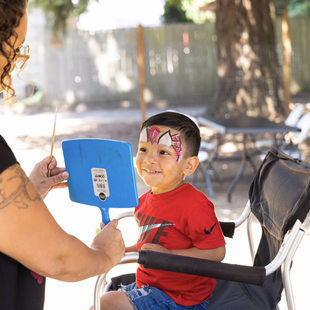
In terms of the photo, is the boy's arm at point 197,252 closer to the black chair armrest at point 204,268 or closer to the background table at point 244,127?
the black chair armrest at point 204,268

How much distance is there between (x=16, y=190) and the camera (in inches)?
54.5

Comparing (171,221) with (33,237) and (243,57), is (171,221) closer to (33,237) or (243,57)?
(33,237)

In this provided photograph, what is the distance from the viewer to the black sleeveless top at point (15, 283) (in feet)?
4.64

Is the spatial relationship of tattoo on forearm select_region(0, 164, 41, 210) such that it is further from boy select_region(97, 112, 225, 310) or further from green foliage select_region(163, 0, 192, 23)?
green foliage select_region(163, 0, 192, 23)

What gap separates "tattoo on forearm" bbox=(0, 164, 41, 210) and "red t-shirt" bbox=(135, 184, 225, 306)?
947mm

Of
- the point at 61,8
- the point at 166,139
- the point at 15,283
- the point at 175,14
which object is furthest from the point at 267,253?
the point at 175,14

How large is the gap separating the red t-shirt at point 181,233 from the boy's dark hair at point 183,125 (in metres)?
0.19

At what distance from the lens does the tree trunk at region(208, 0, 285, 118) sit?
409 inches

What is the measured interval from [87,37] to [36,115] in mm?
2967

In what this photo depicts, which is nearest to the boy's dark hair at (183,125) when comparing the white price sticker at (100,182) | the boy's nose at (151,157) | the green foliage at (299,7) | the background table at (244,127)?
the boy's nose at (151,157)

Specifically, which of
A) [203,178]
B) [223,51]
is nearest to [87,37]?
[223,51]

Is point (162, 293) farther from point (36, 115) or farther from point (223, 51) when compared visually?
point (36, 115)

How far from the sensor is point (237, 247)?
178 inches

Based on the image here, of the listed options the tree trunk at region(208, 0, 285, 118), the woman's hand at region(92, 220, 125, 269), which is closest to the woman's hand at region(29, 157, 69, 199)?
the woman's hand at region(92, 220, 125, 269)
